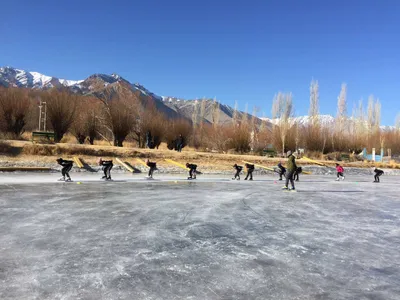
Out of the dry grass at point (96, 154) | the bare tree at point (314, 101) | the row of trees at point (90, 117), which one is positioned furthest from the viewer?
the bare tree at point (314, 101)


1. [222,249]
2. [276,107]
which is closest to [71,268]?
[222,249]

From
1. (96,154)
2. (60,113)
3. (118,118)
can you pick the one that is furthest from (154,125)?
(96,154)

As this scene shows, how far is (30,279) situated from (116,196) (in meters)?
6.43

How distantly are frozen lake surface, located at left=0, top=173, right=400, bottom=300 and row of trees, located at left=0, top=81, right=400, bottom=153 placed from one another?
1707 centimetres

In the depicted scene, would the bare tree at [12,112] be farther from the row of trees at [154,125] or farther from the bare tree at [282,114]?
the bare tree at [282,114]

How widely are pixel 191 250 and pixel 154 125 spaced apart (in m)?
25.7

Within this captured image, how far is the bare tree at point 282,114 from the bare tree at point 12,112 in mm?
23501

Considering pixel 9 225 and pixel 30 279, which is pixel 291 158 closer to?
pixel 9 225

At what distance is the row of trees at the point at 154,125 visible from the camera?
2475cm

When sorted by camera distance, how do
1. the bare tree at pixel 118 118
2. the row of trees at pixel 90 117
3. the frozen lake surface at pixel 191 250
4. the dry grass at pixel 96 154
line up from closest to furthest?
the frozen lake surface at pixel 191 250
the dry grass at pixel 96 154
the row of trees at pixel 90 117
the bare tree at pixel 118 118

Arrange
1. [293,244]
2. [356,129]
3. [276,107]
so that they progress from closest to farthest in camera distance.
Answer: [293,244] < [276,107] < [356,129]

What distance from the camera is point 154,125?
2995 cm

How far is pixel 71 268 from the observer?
401 cm

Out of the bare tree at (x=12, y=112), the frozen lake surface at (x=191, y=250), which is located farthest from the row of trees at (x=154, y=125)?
the frozen lake surface at (x=191, y=250)
